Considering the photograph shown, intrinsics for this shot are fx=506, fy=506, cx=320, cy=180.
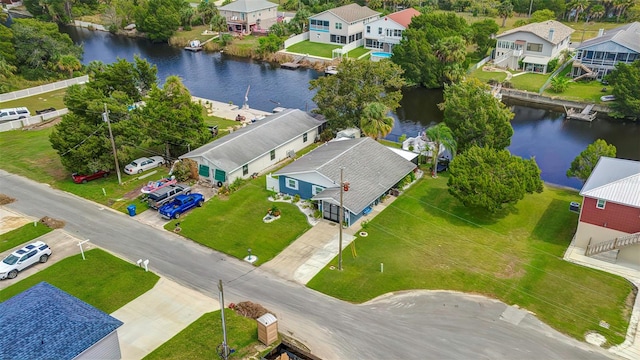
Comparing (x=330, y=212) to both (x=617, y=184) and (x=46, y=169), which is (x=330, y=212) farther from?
(x=46, y=169)

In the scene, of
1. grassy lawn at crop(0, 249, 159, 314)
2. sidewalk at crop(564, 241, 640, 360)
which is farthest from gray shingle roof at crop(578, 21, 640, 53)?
grassy lawn at crop(0, 249, 159, 314)

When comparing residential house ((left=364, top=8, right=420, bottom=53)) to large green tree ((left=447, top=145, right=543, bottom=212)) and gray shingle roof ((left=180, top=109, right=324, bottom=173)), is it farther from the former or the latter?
large green tree ((left=447, top=145, right=543, bottom=212))

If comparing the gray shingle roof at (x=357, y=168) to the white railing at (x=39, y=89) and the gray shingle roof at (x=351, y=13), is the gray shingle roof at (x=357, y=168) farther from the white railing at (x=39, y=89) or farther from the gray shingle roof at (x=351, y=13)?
the gray shingle roof at (x=351, y=13)

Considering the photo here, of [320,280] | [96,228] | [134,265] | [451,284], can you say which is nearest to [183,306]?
[134,265]

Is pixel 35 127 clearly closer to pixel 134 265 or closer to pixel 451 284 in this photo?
pixel 134 265

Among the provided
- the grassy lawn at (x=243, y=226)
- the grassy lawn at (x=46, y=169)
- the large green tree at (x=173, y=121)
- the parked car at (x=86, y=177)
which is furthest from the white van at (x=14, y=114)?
A: the grassy lawn at (x=243, y=226)

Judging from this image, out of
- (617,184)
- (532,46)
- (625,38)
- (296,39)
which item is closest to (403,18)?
(296,39)
